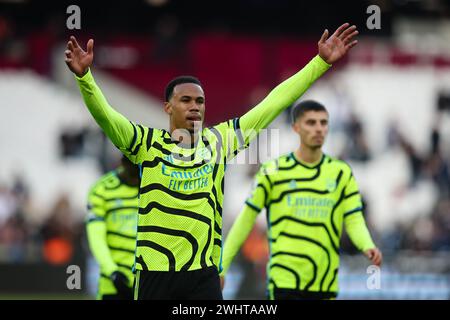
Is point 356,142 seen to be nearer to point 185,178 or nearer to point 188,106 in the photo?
point 188,106

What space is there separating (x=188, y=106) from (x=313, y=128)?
2813mm

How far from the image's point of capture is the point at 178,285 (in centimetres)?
780

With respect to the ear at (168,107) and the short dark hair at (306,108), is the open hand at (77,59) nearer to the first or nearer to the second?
the ear at (168,107)

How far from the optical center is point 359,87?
27562mm

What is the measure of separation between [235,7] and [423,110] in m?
6.12

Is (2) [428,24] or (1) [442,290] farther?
(2) [428,24]

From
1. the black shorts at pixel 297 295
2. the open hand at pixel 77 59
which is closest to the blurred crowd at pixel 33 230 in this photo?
the black shorts at pixel 297 295

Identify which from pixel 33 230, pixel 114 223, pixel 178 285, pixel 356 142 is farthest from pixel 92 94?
pixel 356 142

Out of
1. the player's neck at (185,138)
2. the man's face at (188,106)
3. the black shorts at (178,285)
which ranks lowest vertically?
the black shorts at (178,285)

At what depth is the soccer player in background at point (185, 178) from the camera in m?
7.83

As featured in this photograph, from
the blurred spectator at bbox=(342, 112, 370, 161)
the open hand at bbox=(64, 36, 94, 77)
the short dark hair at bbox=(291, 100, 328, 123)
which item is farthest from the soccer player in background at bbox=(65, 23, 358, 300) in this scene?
the blurred spectator at bbox=(342, 112, 370, 161)

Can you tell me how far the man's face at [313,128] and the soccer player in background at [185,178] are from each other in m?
2.42

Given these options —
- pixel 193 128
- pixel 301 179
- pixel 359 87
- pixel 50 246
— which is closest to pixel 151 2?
pixel 359 87
